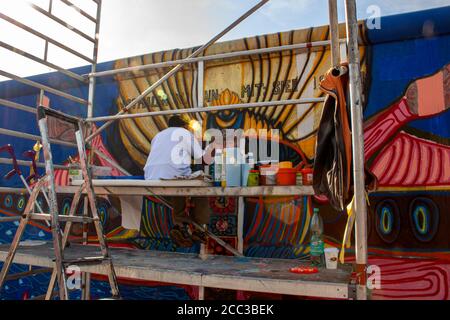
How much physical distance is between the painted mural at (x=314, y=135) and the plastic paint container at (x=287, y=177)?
105cm

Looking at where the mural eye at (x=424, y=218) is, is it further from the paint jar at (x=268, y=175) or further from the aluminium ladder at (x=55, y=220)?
the aluminium ladder at (x=55, y=220)

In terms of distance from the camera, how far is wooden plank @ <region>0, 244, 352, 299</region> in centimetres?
277

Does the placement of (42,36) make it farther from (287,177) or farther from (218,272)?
(218,272)

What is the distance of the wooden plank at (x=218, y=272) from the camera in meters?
2.77

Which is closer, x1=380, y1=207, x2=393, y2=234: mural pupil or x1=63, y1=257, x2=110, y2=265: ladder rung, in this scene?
x1=63, y1=257, x2=110, y2=265: ladder rung

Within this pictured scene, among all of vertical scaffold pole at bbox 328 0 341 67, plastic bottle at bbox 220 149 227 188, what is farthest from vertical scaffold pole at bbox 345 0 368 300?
plastic bottle at bbox 220 149 227 188

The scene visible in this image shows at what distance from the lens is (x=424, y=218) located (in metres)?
4.09

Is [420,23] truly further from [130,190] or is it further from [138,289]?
[138,289]

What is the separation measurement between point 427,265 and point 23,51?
537 cm

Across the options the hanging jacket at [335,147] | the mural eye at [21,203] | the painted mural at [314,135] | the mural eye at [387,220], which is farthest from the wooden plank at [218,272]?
the mural eye at [21,203]

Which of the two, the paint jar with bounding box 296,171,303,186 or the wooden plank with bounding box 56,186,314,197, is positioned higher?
the paint jar with bounding box 296,171,303,186

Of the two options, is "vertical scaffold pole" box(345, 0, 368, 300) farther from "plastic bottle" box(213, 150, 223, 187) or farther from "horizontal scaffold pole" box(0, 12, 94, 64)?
"horizontal scaffold pole" box(0, 12, 94, 64)

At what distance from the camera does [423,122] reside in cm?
423
